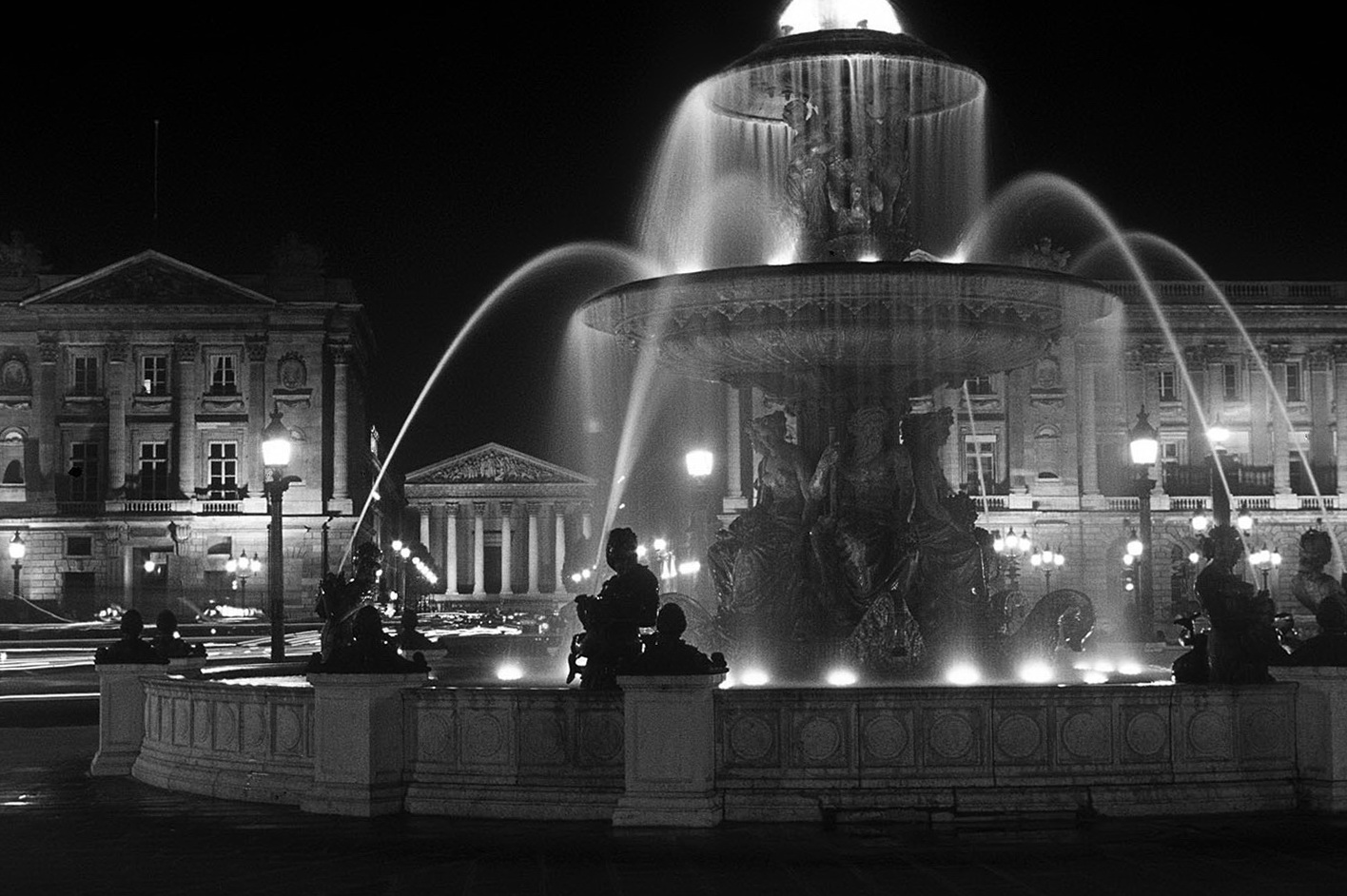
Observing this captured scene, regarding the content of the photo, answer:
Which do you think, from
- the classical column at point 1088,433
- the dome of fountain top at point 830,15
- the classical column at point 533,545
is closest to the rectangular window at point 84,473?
the classical column at point 1088,433

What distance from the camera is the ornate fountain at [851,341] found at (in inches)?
583

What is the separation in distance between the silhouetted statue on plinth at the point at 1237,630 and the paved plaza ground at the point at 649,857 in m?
1.04

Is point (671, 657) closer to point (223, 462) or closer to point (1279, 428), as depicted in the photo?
point (1279, 428)

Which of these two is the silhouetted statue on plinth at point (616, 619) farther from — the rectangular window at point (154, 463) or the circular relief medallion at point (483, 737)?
the rectangular window at point (154, 463)

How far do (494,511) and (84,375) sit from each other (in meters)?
46.8

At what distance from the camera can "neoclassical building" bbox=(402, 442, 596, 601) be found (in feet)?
431

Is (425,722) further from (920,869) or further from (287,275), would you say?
(287,275)

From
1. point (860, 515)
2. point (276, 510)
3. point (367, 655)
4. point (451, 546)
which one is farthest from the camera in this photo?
point (451, 546)

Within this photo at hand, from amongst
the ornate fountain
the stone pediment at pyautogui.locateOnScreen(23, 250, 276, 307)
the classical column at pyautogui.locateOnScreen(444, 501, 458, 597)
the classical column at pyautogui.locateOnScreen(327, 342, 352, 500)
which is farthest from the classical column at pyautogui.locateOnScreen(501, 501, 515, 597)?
the ornate fountain

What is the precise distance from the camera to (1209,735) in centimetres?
1138

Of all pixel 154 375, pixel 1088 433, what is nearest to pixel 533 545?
pixel 154 375

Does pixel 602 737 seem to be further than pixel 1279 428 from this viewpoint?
No

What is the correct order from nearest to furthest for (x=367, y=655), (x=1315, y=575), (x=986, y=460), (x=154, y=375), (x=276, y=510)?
(x=367, y=655) → (x=1315, y=575) → (x=276, y=510) → (x=986, y=460) → (x=154, y=375)

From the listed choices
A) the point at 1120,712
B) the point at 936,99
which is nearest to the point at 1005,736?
the point at 1120,712
